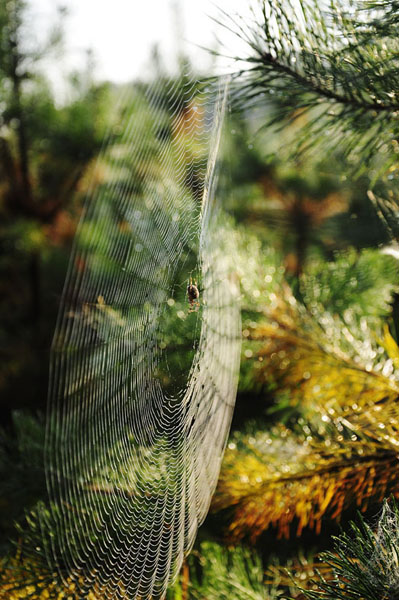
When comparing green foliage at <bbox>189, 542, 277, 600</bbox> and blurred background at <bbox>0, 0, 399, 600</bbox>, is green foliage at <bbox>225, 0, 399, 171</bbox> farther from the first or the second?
green foliage at <bbox>189, 542, 277, 600</bbox>

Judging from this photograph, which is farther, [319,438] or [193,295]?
[193,295]

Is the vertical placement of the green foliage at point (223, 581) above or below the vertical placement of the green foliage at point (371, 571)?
below

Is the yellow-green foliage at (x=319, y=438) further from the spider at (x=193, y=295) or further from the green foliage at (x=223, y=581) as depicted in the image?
the spider at (x=193, y=295)

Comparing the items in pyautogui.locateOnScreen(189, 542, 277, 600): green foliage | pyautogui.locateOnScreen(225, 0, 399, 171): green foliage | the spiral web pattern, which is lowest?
pyautogui.locateOnScreen(189, 542, 277, 600): green foliage

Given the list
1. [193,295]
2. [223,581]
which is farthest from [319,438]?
[193,295]

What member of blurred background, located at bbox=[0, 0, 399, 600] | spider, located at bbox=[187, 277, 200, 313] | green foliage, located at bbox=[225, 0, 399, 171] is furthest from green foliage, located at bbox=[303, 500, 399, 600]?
spider, located at bbox=[187, 277, 200, 313]

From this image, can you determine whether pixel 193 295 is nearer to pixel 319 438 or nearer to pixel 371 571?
pixel 319 438

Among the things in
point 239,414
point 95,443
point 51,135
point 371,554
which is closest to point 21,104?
point 51,135

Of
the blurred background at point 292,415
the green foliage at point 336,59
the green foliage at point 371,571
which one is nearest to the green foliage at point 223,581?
the blurred background at point 292,415
